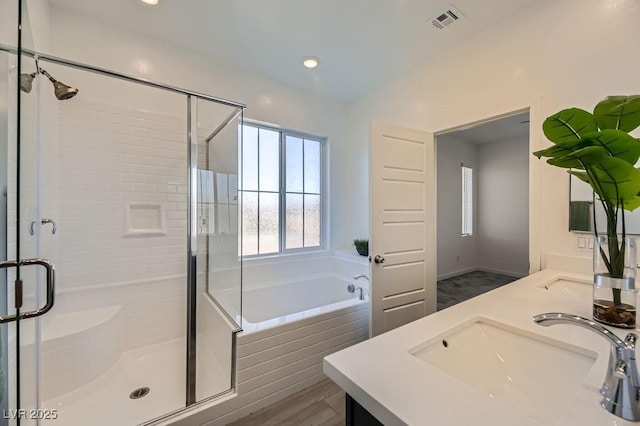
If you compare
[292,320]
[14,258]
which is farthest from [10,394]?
[292,320]

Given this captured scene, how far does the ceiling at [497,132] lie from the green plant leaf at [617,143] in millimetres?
3574

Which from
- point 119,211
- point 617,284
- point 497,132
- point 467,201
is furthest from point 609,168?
point 467,201

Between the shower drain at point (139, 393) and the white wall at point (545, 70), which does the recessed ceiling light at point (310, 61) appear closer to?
the white wall at point (545, 70)

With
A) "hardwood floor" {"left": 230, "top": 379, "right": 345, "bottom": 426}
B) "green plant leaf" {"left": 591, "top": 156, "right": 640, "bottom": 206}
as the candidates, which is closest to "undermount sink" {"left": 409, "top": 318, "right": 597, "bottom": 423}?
"green plant leaf" {"left": 591, "top": 156, "right": 640, "bottom": 206}

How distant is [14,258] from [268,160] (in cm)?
237

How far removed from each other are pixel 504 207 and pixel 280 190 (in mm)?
4354

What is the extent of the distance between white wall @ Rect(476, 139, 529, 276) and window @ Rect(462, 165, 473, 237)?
0.74 feet

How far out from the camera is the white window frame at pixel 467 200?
5.12 metres

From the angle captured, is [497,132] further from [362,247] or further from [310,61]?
[310,61]

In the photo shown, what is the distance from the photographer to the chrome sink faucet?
0.53m

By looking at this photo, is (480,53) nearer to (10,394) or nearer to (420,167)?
(420,167)

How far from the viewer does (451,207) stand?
4.86m

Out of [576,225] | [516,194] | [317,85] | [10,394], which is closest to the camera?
[10,394]

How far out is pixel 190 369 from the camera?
1.89m
